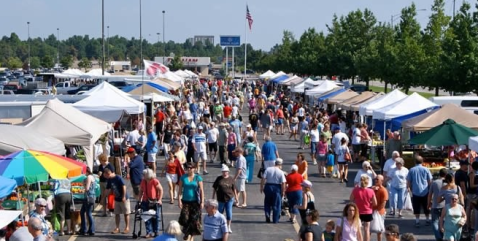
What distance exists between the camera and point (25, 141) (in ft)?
56.2

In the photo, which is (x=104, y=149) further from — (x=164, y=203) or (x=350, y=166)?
(x=350, y=166)

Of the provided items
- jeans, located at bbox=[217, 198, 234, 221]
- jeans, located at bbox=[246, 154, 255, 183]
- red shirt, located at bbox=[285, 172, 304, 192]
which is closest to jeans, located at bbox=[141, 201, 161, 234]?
jeans, located at bbox=[217, 198, 234, 221]

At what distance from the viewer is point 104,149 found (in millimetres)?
24688

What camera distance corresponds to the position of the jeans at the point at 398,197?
18562mm

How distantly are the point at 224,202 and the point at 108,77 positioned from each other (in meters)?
47.8

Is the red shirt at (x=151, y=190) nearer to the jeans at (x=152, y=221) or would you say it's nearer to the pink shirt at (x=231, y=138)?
the jeans at (x=152, y=221)

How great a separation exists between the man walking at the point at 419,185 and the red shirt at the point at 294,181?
2290mm

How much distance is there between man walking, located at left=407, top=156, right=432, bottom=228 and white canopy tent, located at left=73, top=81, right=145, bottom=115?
12.3m

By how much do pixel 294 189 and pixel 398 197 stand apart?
Result: 2483 mm

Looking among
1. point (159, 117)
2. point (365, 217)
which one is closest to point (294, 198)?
point (365, 217)

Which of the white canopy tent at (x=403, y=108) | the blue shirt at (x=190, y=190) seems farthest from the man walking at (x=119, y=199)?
the white canopy tent at (x=403, y=108)

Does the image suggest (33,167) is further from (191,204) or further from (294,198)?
(294,198)

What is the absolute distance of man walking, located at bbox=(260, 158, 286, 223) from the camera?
17828 mm

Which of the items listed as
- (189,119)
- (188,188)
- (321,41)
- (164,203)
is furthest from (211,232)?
(321,41)
